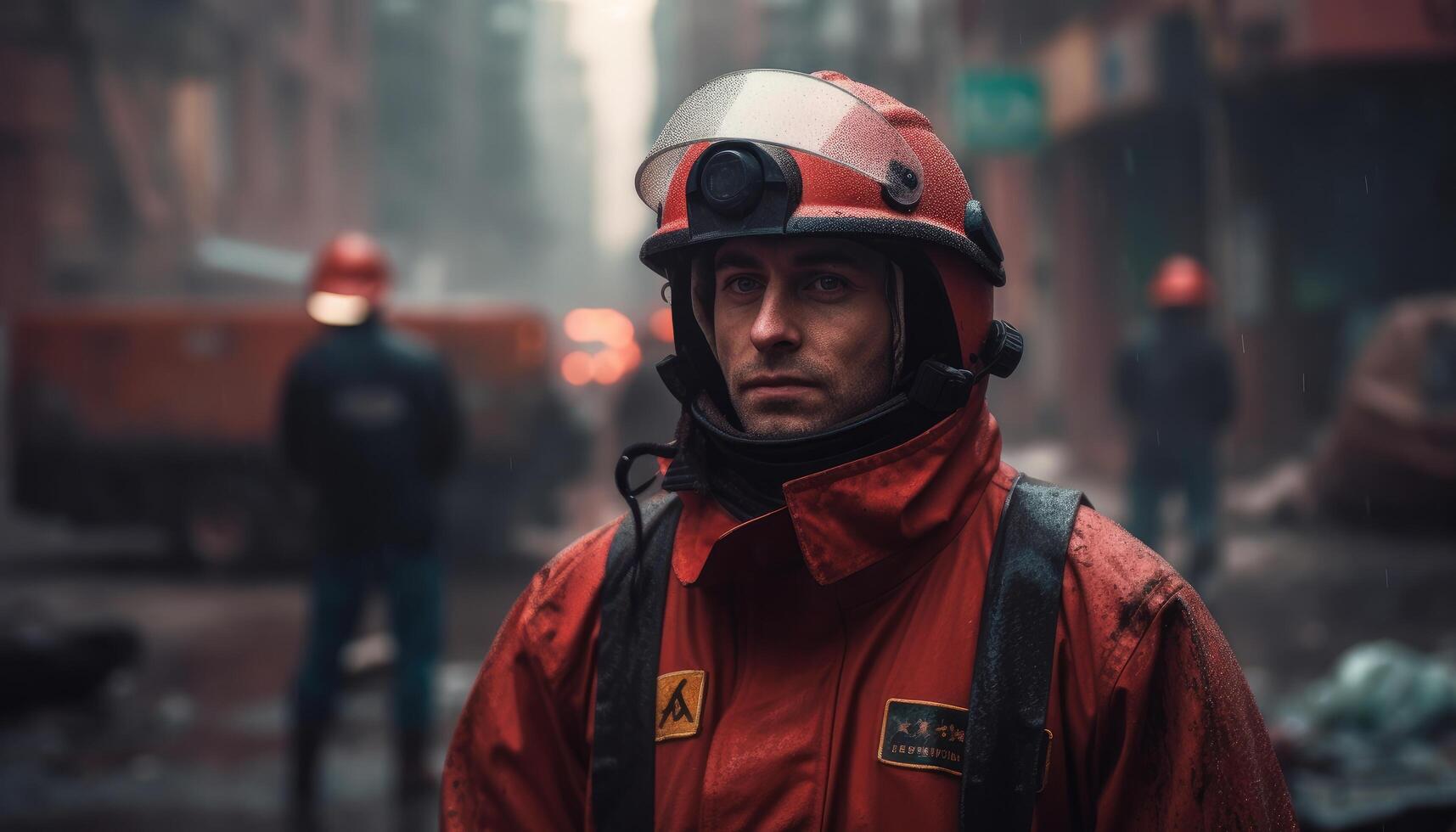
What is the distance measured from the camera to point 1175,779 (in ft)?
5.37

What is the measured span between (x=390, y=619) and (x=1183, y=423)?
476 centimetres

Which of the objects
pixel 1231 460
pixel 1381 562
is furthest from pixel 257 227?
pixel 1381 562

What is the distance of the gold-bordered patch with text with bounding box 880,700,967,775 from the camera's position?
65.6 inches

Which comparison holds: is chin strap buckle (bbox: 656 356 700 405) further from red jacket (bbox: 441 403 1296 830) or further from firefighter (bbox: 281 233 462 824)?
firefighter (bbox: 281 233 462 824)

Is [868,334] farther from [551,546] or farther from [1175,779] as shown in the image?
[551,546]

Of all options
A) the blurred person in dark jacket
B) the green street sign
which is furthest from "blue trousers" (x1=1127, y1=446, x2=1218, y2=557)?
the green street sign

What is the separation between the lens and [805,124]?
6.33ft

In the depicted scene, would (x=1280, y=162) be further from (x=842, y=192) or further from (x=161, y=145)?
(x=161, y=145)

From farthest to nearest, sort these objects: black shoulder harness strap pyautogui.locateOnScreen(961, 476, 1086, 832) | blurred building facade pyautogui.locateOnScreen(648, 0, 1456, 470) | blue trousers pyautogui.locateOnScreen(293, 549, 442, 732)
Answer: blurred building facade pyautogui.locateOnScreen(648, 0, 1456, 470) → blue trousers pyautogui.locateOnScreen(293, 549, 442, 732) → black shoulder harness strap pyautogui.locateOnScreen(961, 476, 1086, 832)

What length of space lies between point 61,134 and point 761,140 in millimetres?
20429

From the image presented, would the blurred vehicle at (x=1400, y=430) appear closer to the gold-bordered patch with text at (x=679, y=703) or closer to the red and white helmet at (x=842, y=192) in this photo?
the red and white helmet at (x=842, y=192)

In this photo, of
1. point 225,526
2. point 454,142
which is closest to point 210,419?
point 225,526

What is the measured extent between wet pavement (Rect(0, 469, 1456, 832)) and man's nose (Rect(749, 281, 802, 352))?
145 inches

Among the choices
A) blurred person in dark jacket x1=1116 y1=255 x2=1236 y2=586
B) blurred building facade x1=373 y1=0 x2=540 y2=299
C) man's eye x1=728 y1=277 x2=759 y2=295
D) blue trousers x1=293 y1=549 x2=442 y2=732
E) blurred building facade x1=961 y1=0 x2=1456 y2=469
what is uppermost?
blurred building facade x1=373 y1=0 x2=540 y2=299
